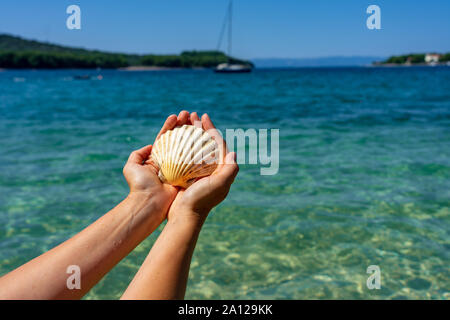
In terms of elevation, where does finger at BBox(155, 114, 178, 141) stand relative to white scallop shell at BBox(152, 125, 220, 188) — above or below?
above

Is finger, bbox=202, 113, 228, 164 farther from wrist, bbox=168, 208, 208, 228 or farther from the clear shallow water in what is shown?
the clear shallow water

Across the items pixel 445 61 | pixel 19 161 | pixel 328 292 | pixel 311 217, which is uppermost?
pixel 445 61

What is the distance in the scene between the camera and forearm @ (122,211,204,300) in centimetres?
179

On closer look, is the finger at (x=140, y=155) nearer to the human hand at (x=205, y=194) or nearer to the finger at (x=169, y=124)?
the finger at (x=169, y=124)

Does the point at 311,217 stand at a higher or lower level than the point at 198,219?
lower

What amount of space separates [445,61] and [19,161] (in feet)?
595

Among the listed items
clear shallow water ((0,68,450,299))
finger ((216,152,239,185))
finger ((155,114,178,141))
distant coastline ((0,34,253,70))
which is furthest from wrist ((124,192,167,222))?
distant coastline ((0,34,253,70))

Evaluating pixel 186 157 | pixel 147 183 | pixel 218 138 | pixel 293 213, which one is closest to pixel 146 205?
pixel 147 183

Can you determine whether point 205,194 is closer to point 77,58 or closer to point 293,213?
point 293,213

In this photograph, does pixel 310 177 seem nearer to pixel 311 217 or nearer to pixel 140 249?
pixel 311 217

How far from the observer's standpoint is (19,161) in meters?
8.78

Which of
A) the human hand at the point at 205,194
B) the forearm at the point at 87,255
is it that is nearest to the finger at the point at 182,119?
the human hand at the point at 205,194

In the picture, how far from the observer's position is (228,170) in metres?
2.51
